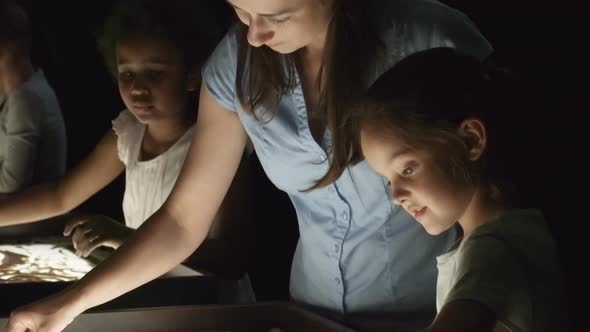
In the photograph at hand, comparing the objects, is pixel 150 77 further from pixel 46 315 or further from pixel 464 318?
pixel 464 318

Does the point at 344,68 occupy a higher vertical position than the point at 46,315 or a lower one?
higher

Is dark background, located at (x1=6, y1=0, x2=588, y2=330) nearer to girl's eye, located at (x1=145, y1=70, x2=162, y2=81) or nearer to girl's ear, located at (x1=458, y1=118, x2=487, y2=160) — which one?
girl's ear, located at (x1=458, y1=118, x2=487, y2=160)

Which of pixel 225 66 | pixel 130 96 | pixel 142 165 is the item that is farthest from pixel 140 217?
pixel 225 66

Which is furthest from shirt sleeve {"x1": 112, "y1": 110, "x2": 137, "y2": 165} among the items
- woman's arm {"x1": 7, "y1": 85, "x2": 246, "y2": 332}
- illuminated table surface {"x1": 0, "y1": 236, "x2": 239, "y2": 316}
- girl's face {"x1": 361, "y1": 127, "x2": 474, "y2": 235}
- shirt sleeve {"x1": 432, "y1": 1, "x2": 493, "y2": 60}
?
girl's face {"x1": 361, "y1": 127, "x2": 474, "y2": 235}

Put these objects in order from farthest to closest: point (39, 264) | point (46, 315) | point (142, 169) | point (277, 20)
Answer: point (142, 169) → point (39, 264) → point (46, 315) → point (277, 20)

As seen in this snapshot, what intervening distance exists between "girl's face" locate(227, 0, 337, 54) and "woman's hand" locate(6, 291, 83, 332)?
531 mm

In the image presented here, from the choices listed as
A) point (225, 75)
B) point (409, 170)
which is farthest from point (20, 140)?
point (409, 170)

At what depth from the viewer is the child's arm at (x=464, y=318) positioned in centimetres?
95

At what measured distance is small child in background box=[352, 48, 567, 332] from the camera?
1.10 metres

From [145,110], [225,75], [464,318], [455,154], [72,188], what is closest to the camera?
[464,318]

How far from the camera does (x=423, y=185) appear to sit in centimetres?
116

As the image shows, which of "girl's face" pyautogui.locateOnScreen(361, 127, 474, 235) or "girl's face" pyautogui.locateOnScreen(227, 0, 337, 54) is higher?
"girl's face" pyautogui.locateOnScreen(227, 0, 337, 54)

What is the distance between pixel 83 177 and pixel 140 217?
0.71 feet

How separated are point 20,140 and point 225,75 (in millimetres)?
1411
